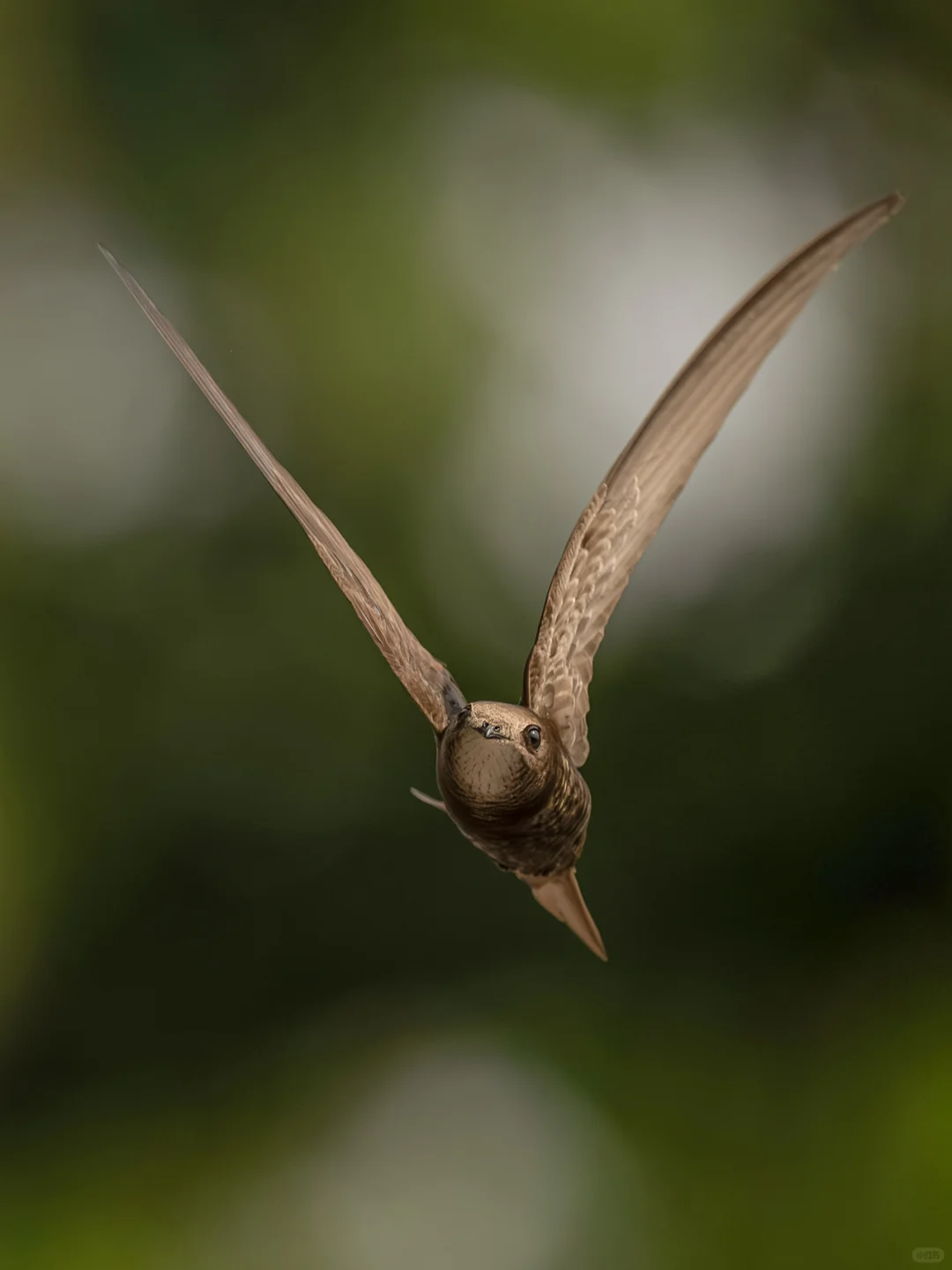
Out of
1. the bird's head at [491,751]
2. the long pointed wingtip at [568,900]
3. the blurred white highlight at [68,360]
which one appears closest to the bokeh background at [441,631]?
the blurred white highlight at [68,360]

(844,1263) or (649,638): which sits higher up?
(649,638)

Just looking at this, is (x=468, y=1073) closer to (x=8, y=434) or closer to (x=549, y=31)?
(x=8, y=434)

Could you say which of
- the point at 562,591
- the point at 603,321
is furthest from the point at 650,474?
the point at 603,321

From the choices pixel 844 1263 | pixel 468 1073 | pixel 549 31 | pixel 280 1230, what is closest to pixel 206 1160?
pixel 280 1230

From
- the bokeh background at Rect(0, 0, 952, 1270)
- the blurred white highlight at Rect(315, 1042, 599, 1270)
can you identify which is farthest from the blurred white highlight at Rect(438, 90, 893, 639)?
the blurred white highlight at Rect(315, 1042, 599, 1270)

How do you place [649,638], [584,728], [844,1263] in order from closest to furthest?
1. [584,728]
2. [844,1263]
3. [649,638]

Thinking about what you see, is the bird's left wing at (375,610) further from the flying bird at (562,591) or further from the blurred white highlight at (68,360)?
the blurred white highlight at (68,360)
